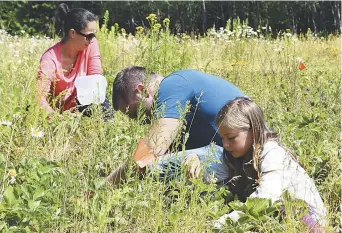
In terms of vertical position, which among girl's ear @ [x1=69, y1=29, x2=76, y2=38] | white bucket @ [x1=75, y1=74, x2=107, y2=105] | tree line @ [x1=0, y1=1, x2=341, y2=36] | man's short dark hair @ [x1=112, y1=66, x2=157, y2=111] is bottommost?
white bucket @ [x1=75, y1=74, x2=107, y2=105]

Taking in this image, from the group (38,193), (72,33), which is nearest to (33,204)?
(38,193)

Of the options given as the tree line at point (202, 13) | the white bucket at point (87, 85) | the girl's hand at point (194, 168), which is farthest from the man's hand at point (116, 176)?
the tree line at point (202, 13)

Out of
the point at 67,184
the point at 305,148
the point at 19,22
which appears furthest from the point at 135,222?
the point at 19,22

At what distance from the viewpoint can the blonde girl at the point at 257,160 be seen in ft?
9.12

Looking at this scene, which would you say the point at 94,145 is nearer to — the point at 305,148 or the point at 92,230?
the point at 92,230

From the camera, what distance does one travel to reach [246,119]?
2.97 meters

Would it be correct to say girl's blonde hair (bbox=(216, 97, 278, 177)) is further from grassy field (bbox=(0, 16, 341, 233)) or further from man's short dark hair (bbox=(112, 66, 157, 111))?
man's short dark hair (bbox=(112, 66, 157, 111))

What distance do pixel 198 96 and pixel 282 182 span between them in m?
Result: 0.81

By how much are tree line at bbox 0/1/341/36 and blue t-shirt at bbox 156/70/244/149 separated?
14250 mm

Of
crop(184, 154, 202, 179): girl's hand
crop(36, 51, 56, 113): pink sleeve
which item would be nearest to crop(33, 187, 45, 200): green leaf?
crop(184, 154, 202, 179): girl's hand

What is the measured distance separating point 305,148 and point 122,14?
16674 millimetres

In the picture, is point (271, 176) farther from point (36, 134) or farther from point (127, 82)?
point (36, 134)

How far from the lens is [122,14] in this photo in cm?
1975

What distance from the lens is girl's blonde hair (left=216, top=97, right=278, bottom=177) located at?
2945 mm
